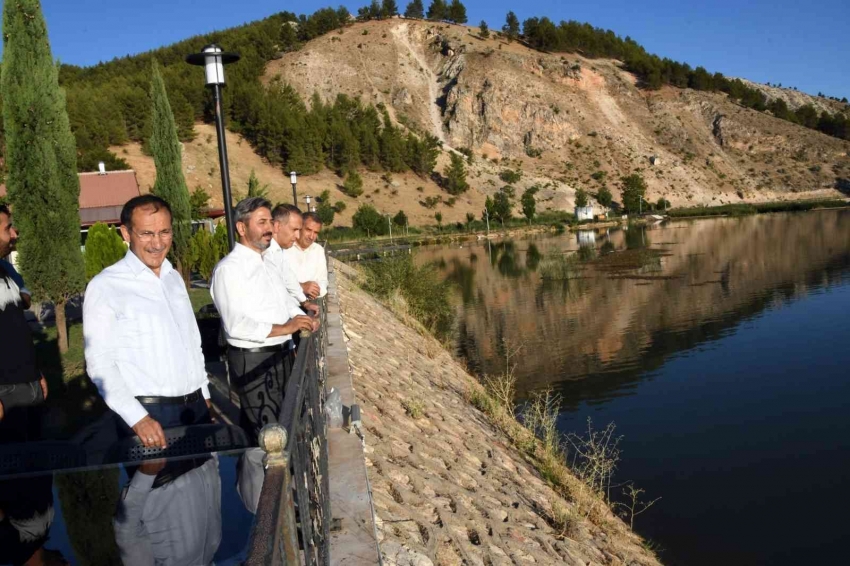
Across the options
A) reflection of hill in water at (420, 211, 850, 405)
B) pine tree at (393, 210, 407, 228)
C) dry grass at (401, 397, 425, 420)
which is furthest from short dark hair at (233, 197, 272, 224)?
pine tree at (393, 210, 407, 228)

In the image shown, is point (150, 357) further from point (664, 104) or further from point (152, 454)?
point (664, 104)

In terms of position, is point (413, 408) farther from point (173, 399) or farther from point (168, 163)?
point (168, 163)

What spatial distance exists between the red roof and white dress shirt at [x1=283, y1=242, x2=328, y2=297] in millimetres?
23572

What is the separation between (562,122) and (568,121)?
120 centimetres

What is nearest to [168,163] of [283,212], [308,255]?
[308,255]

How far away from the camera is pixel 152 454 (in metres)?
3.01

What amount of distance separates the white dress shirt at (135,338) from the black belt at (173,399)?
0.8 inches

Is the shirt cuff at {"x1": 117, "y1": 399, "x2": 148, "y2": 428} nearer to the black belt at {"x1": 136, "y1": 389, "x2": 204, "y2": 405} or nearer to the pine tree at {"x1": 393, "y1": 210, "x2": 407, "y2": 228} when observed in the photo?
the black belt at {"x1": 136, "y1": 389, "x2": 204, "y2": 405}

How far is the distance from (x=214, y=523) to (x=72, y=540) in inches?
25.7

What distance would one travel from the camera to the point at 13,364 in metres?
3.95

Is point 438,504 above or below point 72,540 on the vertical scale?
below

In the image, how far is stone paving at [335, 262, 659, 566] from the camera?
4793 millimetres

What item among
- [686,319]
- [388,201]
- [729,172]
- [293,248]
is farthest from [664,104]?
[293,248]

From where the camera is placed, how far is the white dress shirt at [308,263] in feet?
23.0
